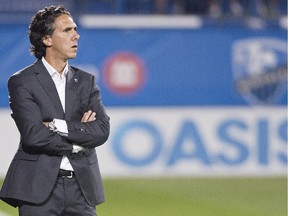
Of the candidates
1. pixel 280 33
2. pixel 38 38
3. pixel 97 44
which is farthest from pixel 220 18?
pixel 38 38

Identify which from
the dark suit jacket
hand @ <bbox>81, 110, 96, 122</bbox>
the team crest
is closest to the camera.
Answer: the dark suit jacket

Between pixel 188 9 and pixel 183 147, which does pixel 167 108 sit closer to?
pixel 183 147

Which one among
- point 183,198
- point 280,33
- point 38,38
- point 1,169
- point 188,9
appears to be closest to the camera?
point 38,38

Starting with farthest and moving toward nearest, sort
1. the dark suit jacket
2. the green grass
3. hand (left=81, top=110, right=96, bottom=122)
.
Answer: the green grass, hand (left=81, top=110, right=96, bottom=122), the dark suit jacket

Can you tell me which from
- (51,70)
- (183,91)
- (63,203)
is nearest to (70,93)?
(51,70)

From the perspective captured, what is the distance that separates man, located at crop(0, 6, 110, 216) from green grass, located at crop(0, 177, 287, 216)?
4.45m

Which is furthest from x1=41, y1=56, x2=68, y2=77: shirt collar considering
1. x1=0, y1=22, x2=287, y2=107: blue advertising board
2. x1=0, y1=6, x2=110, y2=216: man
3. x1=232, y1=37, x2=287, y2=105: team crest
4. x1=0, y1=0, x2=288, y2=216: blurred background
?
x1=232, y1=37, x2=287, y2=105: team crest

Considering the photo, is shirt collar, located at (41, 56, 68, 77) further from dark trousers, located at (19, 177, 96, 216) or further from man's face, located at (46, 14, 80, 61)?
dark trousers, located at (19, 177, 96, 216)

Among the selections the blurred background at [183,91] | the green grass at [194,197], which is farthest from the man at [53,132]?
the blurred background at [183,91]

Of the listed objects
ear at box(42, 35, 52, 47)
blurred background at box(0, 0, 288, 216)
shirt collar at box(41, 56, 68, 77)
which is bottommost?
blurred background at box(0, 0, 288, 216)

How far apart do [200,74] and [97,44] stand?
1555 mm

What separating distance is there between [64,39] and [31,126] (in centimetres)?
56

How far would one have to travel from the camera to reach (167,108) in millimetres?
13875

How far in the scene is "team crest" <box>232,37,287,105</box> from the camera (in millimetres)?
14039
